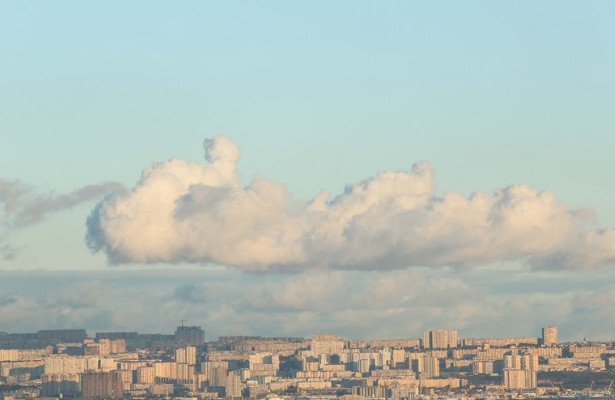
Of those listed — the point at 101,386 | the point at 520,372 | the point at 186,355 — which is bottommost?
the point at 101,386

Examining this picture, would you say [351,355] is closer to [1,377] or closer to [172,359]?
[172,359]

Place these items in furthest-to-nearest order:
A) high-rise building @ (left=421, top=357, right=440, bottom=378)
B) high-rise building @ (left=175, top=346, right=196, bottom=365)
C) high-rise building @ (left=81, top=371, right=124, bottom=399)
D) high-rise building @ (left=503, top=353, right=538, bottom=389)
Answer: high-rise building @ (left=175, top=346, right=196, bottom=365) < high-rise building @ (left=421, top=357, right=440, bottom=378) < high-rise building @ (left=503, top=353, right=538, bottom=389) < high-rise building @ (left=81, top=371, right=124, bottom=399)

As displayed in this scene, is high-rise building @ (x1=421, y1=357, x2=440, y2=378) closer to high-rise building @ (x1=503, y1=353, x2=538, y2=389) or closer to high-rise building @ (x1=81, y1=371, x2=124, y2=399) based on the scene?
high-rise building @ (x1=503, y1=353, x2=538, y2=389)

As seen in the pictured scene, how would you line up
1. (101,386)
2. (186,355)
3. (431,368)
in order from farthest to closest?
A: (186,355) → (431,368) → (101,386)

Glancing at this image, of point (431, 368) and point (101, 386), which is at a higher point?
point (431, 368)

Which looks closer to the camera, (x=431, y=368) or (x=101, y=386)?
(x=101, y=386)

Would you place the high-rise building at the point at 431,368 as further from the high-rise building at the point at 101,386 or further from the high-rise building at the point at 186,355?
the high-rise building at the point at 101,386

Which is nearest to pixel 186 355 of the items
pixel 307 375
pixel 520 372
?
pixel 307 375

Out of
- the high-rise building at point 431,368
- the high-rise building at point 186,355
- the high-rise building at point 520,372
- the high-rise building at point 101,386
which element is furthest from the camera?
the high-rise building at point 186,355

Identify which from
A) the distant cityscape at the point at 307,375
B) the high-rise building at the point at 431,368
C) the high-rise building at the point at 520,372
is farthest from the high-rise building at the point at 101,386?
the high-rise building at the point at 431,368

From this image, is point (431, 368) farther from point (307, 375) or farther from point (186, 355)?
point (186, 355)

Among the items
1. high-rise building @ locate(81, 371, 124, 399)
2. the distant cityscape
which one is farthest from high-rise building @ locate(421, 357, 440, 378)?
high-rise building @ locate(81, 371, 124, 399)

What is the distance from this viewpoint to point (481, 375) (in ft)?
577

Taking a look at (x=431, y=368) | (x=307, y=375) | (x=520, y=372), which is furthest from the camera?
(x=431, y=368)
